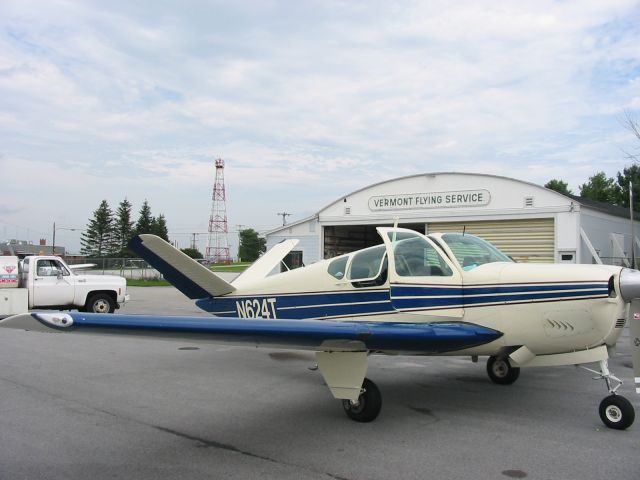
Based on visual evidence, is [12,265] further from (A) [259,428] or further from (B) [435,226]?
(B) [435,226]

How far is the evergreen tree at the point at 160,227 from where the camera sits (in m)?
95.5

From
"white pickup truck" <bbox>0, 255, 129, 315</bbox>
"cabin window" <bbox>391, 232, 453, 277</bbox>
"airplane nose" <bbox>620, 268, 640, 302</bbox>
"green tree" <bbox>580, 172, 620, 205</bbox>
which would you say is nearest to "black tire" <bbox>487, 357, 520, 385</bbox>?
"cabin window" <bbox>391, 232, 453, 277</bbox>

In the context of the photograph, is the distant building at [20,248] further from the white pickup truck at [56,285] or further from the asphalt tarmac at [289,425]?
the asphalt tarmac at [289,425]

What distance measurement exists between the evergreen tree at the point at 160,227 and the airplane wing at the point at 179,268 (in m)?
87.5

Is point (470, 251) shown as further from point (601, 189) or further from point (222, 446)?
point (601, 189)

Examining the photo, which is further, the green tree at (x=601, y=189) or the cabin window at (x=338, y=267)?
the green tree at (x=601, y=189)

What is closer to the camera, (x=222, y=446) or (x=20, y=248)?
(x=222, y=446)

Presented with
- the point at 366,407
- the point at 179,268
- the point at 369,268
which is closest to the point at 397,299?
the point at 369,268

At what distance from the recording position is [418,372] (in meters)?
8.27

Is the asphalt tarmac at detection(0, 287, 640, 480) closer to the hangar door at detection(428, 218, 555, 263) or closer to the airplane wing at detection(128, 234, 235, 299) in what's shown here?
the airplane wing at detection(128, 234, 235, 299)

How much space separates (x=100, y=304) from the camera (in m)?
16.0

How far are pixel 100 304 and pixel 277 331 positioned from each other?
12.9 meters

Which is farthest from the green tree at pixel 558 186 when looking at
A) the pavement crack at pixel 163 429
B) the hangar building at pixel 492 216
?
the pavement crack at pixel 163 429

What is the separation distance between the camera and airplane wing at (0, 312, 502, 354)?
13.4 feet
